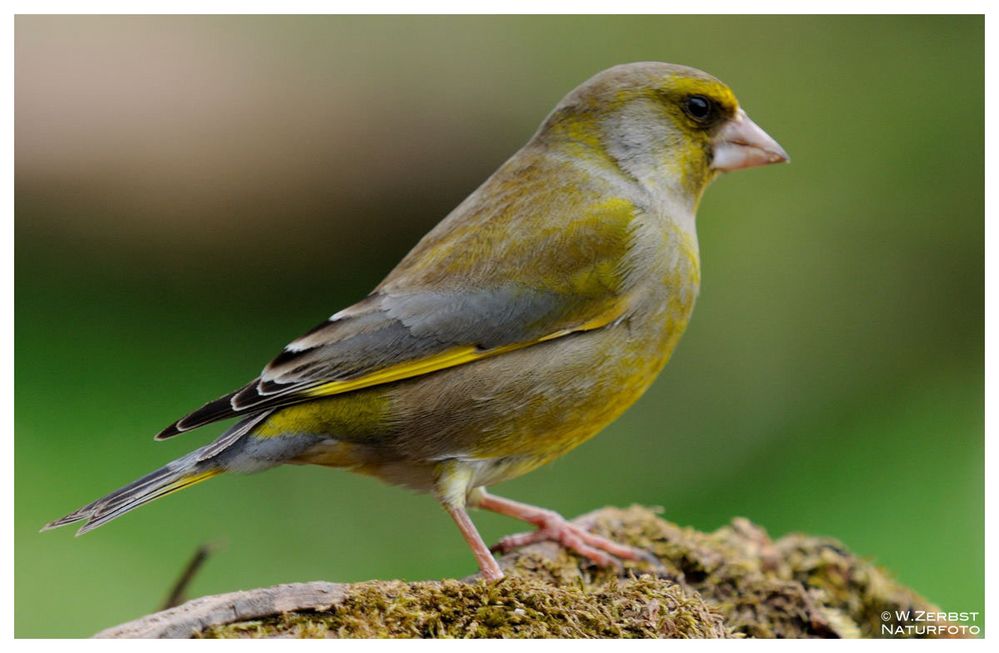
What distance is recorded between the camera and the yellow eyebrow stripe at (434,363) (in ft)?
11.3

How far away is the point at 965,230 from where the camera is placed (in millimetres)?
7020

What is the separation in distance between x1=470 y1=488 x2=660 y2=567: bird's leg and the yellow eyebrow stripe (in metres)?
0.76

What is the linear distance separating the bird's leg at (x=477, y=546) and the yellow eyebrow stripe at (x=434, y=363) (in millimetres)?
464

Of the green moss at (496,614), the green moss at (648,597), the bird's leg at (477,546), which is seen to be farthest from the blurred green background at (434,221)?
the green moss at (496,614)

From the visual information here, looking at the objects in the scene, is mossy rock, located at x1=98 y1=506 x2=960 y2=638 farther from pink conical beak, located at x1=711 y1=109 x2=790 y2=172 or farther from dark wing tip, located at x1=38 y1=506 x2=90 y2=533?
pink conical beak, located at x1=711 y1=109 x2=790 y2=172

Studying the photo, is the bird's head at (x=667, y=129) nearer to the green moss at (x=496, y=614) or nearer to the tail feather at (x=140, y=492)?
the green moss at (x=496, y=614)

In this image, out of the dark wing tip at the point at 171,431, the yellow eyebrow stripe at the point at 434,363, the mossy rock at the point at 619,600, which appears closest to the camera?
the mossy rock at the point at 619,600

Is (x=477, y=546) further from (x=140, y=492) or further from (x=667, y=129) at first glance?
(x=667, y=129)

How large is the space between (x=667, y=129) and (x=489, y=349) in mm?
1106

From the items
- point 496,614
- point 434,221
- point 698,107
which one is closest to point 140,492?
point 496,614

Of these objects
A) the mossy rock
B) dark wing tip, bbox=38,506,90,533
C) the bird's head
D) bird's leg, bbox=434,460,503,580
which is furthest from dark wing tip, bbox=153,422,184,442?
the bird's head

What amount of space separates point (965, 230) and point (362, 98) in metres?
3.92

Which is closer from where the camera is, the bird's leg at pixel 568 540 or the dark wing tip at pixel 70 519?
the dark wing tip at pixel 70 519
